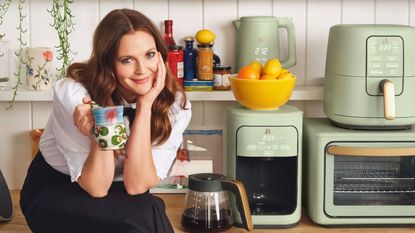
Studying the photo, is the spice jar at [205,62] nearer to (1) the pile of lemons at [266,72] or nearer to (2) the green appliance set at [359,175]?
(1) the pile of lemons at [266,72]

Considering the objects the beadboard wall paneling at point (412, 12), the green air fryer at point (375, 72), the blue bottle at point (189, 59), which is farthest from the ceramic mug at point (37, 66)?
the beadboard wall paneling at point (412, 12)

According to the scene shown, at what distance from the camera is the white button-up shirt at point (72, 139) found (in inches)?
66.0

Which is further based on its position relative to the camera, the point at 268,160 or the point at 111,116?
the point at 268,160

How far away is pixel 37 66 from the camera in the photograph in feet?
7.48

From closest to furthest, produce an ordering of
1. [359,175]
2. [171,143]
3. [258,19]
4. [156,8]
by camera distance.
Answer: [171,143], [359,175], [258,19], [156,8]

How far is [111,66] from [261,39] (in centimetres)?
70

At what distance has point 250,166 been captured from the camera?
214 centimetres

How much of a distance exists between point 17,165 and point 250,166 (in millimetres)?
834

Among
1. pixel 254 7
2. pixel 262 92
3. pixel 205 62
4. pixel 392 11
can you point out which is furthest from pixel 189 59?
pixel 392 11

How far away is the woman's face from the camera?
1.67 metres

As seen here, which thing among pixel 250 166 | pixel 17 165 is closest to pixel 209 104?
pixel 250 166

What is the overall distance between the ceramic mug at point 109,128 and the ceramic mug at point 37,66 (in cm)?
79

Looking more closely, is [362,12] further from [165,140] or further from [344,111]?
[165,140]

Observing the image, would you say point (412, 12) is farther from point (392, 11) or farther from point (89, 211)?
Result: point (89, 211)
